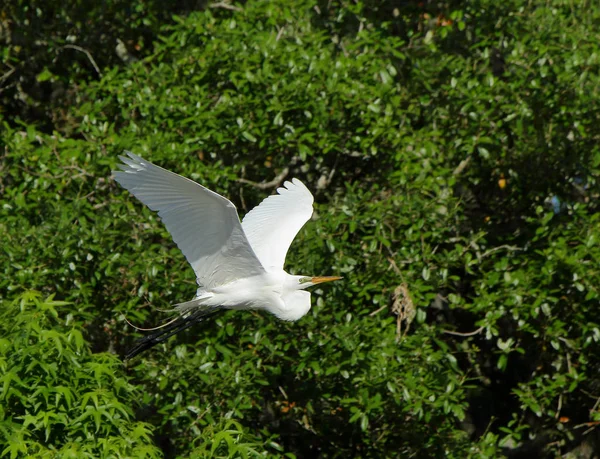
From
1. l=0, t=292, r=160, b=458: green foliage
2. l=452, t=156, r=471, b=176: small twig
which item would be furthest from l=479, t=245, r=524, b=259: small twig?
l=0, t=292, r=160, b=458: green foliage

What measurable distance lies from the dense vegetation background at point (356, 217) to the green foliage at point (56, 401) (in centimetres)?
28

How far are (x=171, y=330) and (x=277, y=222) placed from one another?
818 millimetres

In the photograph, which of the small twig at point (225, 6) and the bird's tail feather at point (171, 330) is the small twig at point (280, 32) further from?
the bird's tail feather at point (171, 330)

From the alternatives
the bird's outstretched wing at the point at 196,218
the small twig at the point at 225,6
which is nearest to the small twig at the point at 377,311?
the bird's outstretched wing at the point at 196,218

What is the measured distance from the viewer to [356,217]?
594 centimetres

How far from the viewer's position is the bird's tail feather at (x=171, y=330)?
5516 millimetres

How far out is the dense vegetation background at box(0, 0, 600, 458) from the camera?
5695mm

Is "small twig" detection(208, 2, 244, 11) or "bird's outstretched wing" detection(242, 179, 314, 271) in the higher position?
"small twig" detection(208, 2, 244, 11)

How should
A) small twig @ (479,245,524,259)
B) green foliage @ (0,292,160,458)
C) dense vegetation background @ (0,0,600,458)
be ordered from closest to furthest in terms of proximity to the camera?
green foliage @ (0,292,160,458), dense vegetation background @ (0,0,600,458), small twig @ (479,245,524,259)

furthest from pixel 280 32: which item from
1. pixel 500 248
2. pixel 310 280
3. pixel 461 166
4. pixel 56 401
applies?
pixel 56 401

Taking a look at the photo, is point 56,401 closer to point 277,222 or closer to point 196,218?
point 196,218

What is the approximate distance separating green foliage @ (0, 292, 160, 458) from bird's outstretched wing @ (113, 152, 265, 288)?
662mm

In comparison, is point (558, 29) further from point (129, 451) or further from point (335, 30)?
point (129, 451)

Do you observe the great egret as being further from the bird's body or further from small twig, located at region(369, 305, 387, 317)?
small twig, located at region(369, 305, 387, 317)
